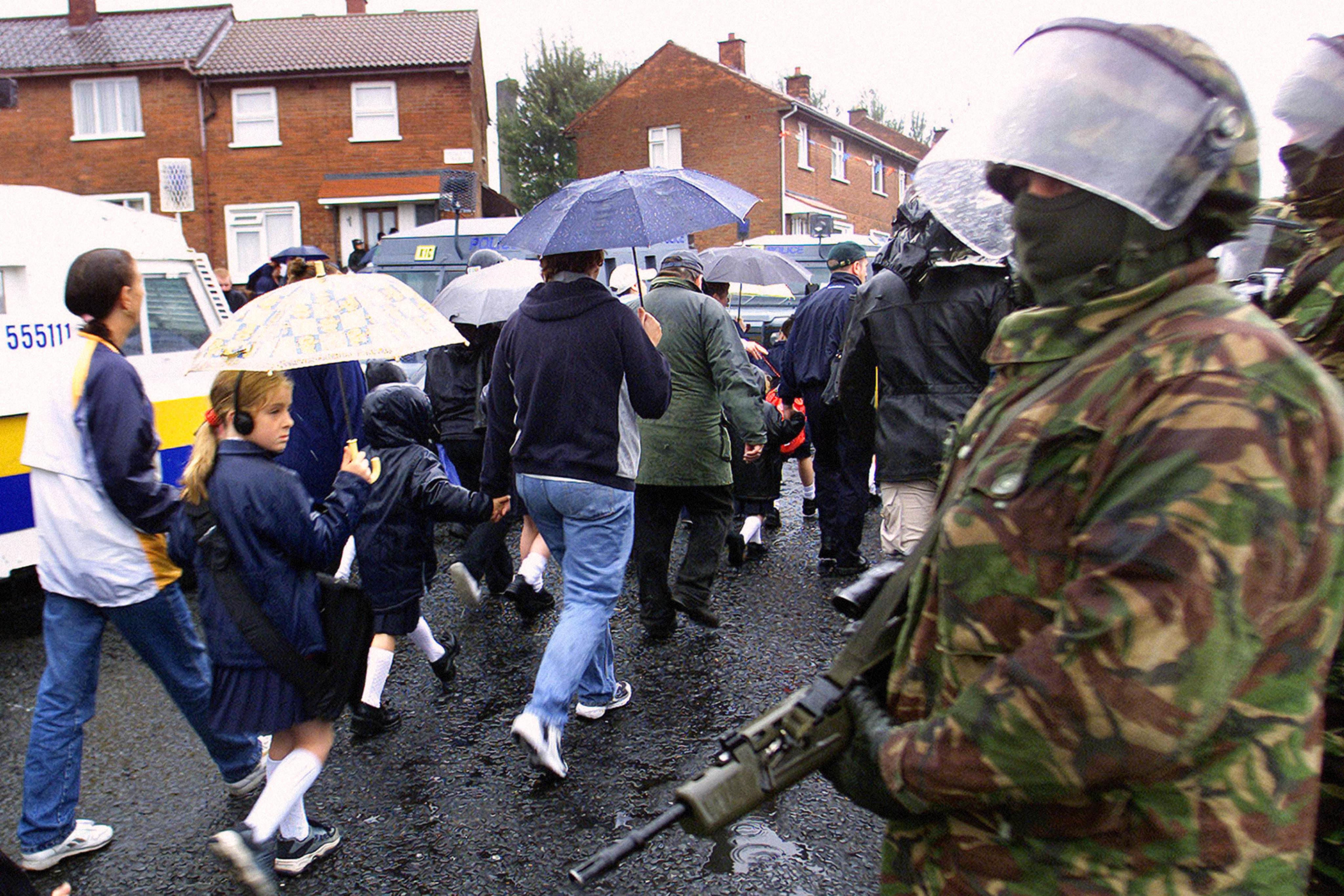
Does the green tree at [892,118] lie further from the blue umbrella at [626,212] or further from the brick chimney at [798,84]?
the blue umbrella at [626,212]

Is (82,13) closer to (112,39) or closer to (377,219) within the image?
(112,39)

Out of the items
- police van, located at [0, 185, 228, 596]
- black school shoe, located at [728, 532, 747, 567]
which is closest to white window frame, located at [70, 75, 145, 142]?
police van, located at [0, 185, 228, 596]

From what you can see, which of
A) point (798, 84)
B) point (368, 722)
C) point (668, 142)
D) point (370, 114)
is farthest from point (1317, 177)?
point (798, 84)

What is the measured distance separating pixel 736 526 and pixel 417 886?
14.3 ft

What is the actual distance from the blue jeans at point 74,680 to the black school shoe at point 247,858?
56 centimetres

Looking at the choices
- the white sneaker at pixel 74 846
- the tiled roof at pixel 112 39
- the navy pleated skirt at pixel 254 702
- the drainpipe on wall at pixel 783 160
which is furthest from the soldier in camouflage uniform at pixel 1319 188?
the drainpipe on wall at pixel 783 160

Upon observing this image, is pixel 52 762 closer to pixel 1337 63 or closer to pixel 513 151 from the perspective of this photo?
pixel 1337 63

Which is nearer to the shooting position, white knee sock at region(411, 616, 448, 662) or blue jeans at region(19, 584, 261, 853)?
blue jeans at region(19, 584, 261, 853)

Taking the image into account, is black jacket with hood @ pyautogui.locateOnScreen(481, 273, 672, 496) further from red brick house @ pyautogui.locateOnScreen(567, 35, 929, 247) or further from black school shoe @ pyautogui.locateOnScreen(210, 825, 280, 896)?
red brick house @ pyautogui.locateOnScreen(567, 35, 929, 247)

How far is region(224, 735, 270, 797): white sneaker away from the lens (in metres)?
3.79

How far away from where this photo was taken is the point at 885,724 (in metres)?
1.50

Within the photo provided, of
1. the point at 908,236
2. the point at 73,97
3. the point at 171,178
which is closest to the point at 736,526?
the point at 908,236

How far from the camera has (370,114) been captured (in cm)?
2703

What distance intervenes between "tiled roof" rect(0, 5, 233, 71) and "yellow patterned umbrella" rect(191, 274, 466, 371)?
87.8ft
